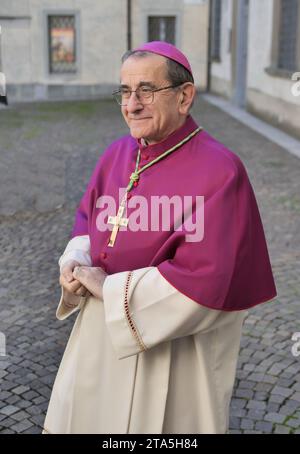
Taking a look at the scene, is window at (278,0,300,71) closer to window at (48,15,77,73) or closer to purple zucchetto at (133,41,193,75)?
window at (48,15,77,73)

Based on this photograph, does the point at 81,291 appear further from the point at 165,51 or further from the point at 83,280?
the point at 165,51

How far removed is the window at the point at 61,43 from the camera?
68.3 feet

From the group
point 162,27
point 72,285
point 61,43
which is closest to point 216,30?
point 162,27

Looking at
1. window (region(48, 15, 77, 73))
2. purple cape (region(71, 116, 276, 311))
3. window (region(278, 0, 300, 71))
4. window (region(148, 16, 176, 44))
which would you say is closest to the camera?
purple cape (region(71, 116, 276, 311))

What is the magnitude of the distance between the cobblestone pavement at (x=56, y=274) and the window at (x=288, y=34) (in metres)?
2.10

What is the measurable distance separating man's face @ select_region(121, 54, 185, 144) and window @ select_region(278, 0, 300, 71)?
11.8 meters

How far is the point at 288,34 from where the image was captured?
13.8 metres

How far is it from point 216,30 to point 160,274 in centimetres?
2066

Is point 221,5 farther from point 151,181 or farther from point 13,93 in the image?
point 151,181

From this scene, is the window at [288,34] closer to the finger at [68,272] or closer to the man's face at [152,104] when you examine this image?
the man's face at [152,104]

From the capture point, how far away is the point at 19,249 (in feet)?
20.6

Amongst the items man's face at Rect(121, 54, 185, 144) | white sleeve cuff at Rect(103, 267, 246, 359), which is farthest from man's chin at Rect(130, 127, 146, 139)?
white sleeve cuff at Rect(103, 267, 246, 359)

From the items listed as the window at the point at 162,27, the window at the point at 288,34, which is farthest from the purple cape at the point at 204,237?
the window at the point at 162,27

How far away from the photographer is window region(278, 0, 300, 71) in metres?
13.2
